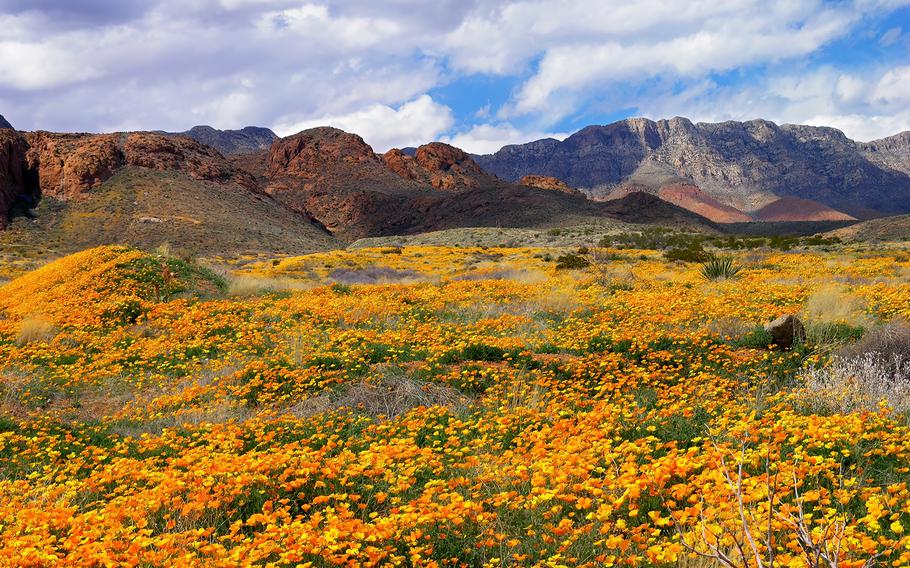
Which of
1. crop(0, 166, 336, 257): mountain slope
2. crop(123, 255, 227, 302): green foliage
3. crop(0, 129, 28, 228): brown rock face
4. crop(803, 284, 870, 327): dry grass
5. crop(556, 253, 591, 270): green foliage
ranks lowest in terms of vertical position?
crop(803, 284, 870, 327): dry grass

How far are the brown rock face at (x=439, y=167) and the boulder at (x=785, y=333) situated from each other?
13503 cm

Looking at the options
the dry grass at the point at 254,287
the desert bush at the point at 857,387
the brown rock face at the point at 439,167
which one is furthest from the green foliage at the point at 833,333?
the brown rock face at the point at 439,167

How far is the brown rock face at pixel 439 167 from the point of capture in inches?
5768

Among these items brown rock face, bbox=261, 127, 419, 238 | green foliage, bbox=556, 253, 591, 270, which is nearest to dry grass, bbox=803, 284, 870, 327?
green foliage, bbox=556, 253, 591, 270

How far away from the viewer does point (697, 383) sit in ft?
23.9

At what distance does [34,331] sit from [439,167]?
145922 millimetres

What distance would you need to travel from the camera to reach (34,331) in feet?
41.0

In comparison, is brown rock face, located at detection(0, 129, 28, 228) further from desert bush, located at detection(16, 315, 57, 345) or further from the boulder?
the boulder

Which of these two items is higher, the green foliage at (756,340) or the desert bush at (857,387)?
the green foliage at (756,340)

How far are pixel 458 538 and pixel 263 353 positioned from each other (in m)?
7.52

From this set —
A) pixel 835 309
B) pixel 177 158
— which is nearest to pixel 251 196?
pixel 177 158

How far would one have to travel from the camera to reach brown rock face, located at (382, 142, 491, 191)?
14650 centimetres

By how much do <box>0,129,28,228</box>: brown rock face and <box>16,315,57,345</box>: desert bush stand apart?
71.8 meters

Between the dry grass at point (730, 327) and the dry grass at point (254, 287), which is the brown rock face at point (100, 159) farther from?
the dry grass at point (730, 327)
